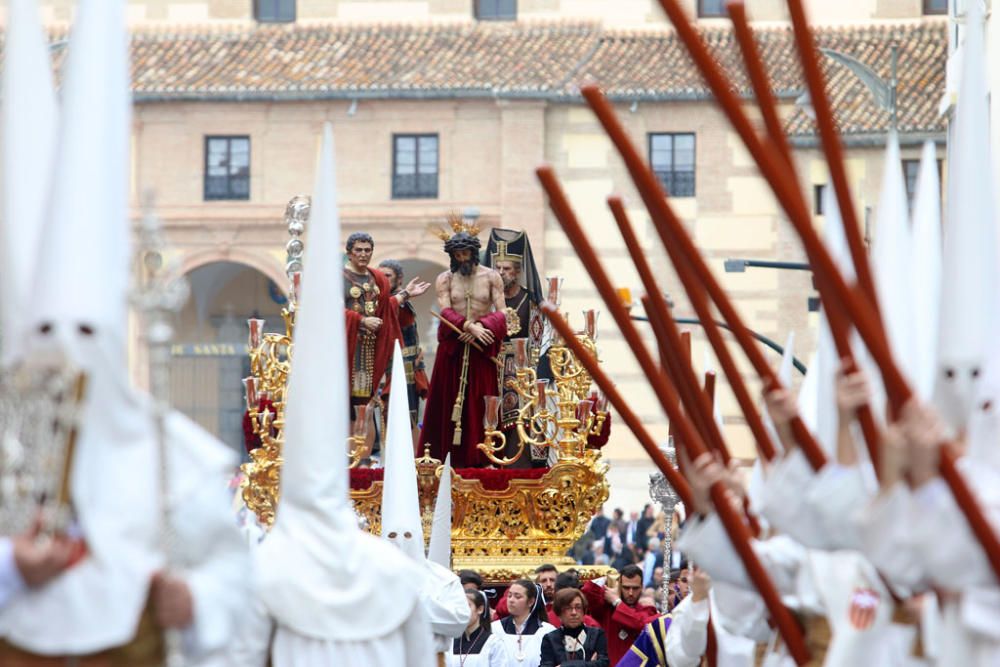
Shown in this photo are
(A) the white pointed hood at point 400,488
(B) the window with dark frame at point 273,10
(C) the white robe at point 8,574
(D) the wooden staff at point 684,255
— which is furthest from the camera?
(B) the window with dark frame at point 273,10

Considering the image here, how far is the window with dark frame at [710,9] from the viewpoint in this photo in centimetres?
4047

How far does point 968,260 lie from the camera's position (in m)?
6.46

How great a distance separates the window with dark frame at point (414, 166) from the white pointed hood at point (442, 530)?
2768 cm

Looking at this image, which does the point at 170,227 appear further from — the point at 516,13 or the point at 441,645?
the point at 441,645

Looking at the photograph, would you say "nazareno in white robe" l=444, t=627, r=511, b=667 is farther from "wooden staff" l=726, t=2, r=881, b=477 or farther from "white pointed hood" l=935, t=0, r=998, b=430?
"wooden staff" l=726, t=2, r=881, b=477

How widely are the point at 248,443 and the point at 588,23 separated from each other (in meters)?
27.1

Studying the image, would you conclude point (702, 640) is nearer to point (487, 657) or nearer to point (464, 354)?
point (487, 657)

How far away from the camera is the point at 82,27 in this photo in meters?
5.79

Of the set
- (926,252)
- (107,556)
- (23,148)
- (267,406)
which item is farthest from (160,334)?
(267,406)

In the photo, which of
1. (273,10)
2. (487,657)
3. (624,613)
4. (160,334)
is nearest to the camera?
(160,334)

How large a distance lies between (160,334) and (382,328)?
954 centimetres

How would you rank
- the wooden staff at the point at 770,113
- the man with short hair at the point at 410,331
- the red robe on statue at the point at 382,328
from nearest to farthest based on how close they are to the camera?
the wooden staff at the point at 770,113
the red robe on statue at the point at 382,328
the man with short hair at the point at 410,331

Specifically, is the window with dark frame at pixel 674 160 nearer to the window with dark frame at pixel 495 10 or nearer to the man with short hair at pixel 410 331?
the window with dark frame at pixel 495 10

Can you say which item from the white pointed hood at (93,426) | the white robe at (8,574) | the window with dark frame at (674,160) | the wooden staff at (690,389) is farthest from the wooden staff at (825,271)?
the window with dark frame at (674,160)
